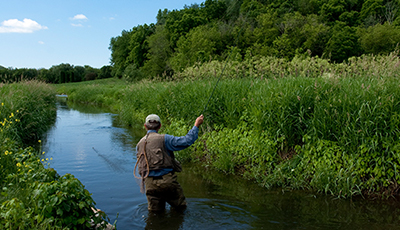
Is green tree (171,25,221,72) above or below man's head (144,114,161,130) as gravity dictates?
above

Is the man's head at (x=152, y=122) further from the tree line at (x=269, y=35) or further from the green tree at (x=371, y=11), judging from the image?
the green tree at (x=371, y=11)

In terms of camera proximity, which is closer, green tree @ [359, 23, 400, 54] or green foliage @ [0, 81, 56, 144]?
green foliage @ [0, 81, 56, 144]

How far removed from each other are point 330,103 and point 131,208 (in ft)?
14.6

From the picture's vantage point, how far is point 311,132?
6648mm

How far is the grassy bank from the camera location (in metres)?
5.90

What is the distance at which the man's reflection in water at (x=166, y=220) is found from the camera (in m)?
5.01

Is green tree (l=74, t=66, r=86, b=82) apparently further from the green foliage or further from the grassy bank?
the grassy bank

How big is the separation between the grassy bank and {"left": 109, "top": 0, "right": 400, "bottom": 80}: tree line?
28738mm

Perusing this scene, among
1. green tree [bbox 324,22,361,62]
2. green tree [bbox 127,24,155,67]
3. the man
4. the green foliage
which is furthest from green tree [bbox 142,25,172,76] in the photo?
the man

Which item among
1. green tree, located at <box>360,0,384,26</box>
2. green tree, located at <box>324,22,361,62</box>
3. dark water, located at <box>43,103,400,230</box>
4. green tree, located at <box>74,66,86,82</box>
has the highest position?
green tree, located at <box>360,0,384,26</box>

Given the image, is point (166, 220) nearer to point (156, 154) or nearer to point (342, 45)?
point (156, 154)

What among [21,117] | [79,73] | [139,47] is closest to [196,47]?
[139,47]

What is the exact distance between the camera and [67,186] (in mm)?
3816

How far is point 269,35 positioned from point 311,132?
48.8 metres
